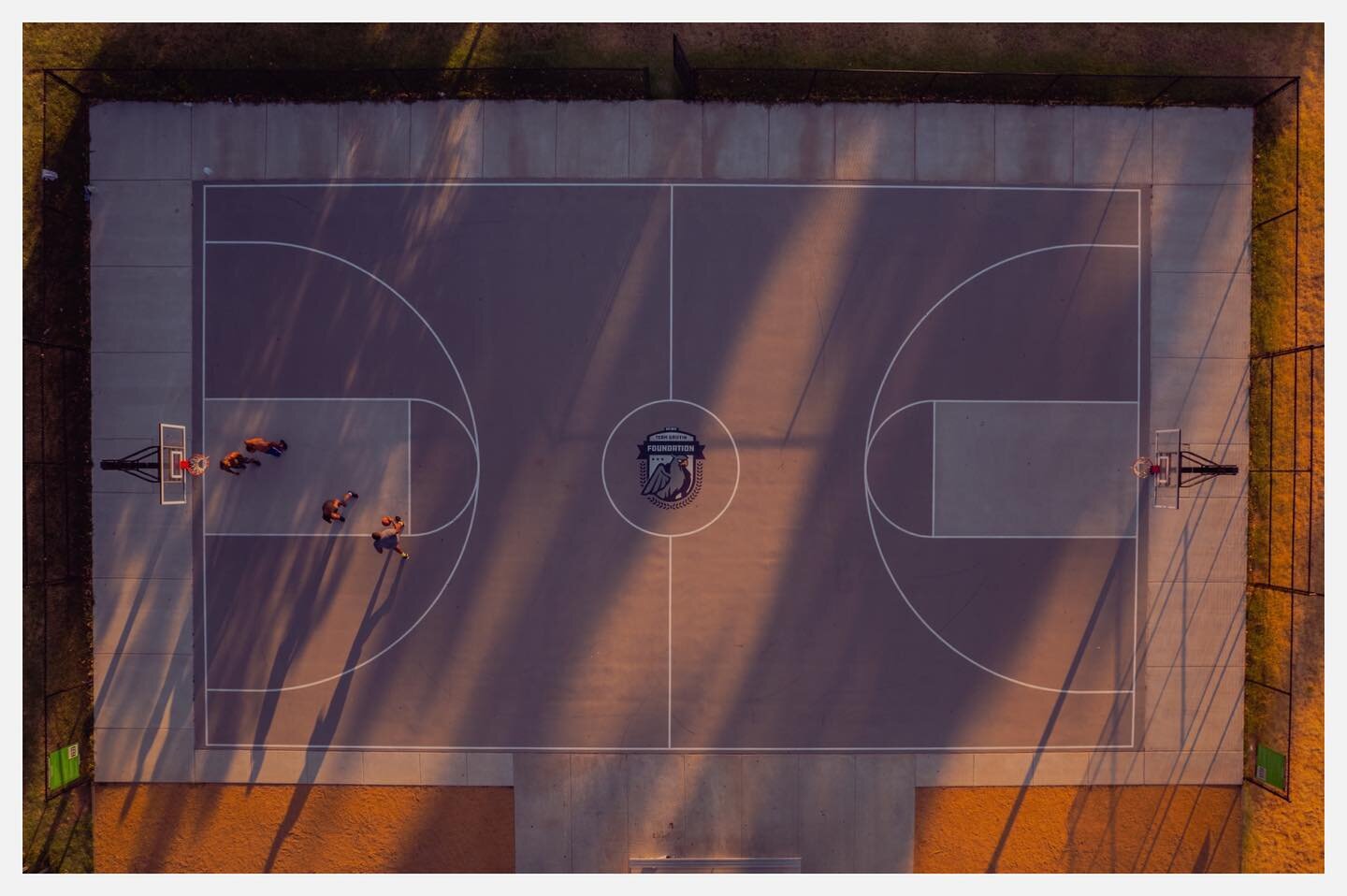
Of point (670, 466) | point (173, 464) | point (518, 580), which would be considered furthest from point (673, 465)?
point (173, 464)

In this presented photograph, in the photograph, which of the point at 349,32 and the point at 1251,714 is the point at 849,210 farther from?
the point at 1251,714

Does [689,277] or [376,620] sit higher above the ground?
[689,277]

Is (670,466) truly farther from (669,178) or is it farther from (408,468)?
(669,178)

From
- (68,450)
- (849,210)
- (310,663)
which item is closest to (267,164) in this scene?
(68,450)

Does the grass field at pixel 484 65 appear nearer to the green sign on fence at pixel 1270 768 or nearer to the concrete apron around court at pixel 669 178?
the concrete apron around court at pixel 669 178

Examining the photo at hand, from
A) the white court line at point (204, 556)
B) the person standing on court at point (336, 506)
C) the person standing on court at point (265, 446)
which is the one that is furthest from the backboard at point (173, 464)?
the person standing on court at point (336, 506)
